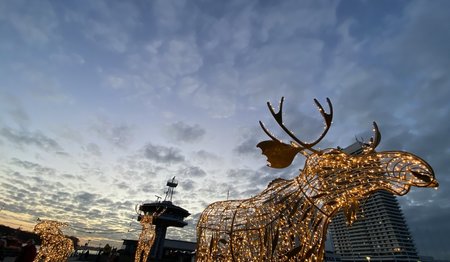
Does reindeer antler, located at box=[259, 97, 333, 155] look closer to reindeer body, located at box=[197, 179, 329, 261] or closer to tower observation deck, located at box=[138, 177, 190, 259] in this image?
reindeer body, located at box=[197, 179, 329, 261]

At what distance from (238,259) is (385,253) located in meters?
95.2

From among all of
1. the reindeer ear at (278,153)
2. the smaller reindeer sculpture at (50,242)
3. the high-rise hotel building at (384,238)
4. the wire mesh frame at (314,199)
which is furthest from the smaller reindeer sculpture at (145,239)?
the high-rise hotel building at (384,238)

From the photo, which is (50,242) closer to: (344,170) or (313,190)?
(313,190)

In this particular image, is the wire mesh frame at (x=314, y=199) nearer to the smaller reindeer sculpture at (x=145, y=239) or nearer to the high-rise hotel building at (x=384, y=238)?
the smaller reindeer sculpture at (x=145, y=239)

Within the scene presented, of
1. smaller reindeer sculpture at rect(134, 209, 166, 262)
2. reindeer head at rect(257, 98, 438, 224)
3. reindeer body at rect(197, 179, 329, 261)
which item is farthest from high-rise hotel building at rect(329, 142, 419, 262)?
reindeer head at rect(257, 98, 438, 224)

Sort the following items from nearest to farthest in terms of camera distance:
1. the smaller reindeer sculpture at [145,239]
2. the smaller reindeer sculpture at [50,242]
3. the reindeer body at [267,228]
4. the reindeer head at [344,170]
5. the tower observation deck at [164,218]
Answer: the reindeer head at [344,170], the reindeer body at [267,228], the smaller reindeer sculpture at [50,242], the smaller reindeer sculpture at [145,239], the tower observation deck at [164,218]

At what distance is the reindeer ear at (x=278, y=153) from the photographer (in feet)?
11.9

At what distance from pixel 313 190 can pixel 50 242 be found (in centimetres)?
1049

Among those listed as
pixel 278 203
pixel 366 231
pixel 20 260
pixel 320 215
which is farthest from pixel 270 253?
pixel 366 231

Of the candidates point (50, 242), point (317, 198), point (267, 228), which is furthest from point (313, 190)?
point (50, 242)

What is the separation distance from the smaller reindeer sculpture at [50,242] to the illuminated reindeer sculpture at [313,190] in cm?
855

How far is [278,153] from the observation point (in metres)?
3.68

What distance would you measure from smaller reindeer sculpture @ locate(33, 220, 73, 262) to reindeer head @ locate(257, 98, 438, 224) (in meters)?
9.93

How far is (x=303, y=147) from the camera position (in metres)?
3.53
